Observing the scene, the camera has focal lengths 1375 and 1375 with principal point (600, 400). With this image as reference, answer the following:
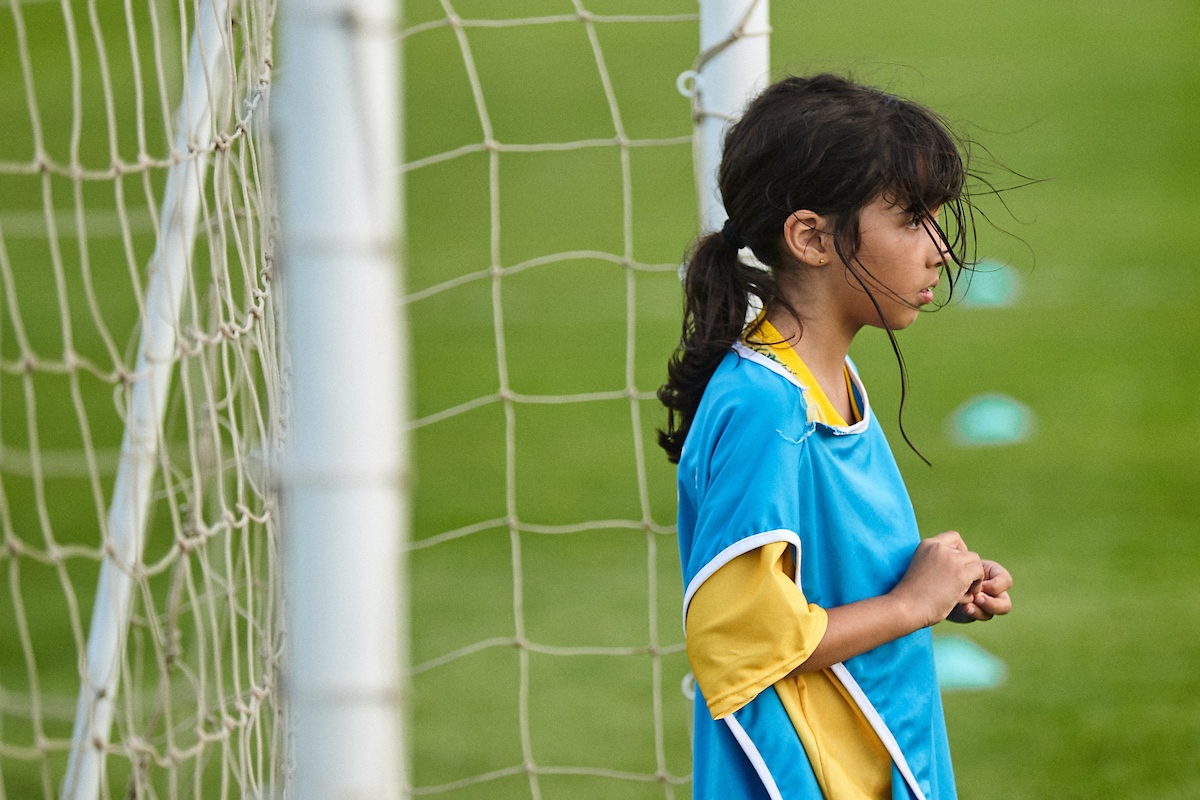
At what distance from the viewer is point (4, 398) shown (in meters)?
4.79

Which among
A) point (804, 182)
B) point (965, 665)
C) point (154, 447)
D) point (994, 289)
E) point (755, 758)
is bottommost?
point (965, 665)

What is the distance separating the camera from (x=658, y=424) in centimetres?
361

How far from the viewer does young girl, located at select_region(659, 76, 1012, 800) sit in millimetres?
977

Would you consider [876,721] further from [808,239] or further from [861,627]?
[808,239]

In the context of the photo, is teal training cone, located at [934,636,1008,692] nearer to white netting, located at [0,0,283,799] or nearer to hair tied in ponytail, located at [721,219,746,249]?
white netting, located at [0,0,283,799]

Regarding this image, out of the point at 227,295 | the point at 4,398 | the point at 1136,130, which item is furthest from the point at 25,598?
the point at 1136,130

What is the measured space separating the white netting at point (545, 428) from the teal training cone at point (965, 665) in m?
0.53

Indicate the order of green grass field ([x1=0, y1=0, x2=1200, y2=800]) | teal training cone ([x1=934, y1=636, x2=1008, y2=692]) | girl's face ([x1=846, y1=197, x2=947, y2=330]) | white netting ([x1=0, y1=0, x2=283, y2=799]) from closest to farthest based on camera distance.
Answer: girl's face ([x1=846, y1=197, x2=947, y2=330])
white netting ([x1=0, y1=0, x2=283, y2=799])
green grass field ([x1=0, y1=0, x2=1200, y2=800])
teal training cone ([x1=934, y1=636, x2=1008, y2=692])

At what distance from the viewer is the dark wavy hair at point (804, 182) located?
3.47ft

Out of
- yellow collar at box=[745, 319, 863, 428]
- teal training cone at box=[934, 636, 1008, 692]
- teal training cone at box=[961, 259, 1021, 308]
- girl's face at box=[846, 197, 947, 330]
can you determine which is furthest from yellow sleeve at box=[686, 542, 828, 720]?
teal training cone at box=[961, 259, 1021, 308]

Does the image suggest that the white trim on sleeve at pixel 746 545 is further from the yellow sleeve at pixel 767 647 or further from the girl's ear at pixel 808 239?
the girl's ear at pixel 808 239

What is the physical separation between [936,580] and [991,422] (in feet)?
11.7

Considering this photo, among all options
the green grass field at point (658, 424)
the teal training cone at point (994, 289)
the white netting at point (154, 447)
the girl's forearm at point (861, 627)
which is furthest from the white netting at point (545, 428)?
the teal training cone at point (994, 289)

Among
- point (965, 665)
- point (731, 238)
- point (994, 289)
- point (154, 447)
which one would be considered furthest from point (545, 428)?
point (731, 238)
